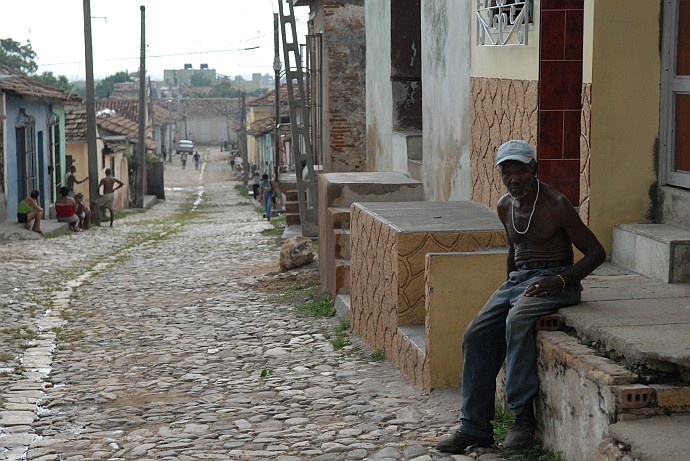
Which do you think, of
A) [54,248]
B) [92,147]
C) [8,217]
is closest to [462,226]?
[54,248]

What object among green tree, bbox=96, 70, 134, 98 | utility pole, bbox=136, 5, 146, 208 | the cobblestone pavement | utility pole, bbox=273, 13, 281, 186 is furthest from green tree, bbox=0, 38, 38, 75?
the cobblestone pavement

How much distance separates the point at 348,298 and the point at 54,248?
9.97m

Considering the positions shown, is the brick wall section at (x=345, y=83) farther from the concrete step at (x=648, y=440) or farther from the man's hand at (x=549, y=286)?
the concrete step at (x=648, y=440)

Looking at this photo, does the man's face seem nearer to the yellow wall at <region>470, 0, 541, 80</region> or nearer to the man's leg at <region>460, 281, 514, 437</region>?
the man's leg at <region>460, 281, 514, 437</region>

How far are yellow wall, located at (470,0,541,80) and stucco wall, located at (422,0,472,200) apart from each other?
0.27 metres

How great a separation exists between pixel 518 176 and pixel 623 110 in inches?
59.3

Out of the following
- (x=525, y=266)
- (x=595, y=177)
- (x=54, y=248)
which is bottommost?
(x=54, y=248)

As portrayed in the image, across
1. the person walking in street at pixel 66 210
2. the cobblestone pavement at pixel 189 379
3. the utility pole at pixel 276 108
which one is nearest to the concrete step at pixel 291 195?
the utility pole at pixel 276 108

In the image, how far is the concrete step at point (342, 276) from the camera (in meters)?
9.32

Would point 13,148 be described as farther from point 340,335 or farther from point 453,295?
point 453,295

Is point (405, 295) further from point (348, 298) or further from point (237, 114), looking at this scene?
point (237, 114)

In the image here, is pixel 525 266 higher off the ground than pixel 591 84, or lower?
A: lower

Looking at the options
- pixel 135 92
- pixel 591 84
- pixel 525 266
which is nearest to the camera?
pixel 525 266

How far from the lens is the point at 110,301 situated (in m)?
11.0
